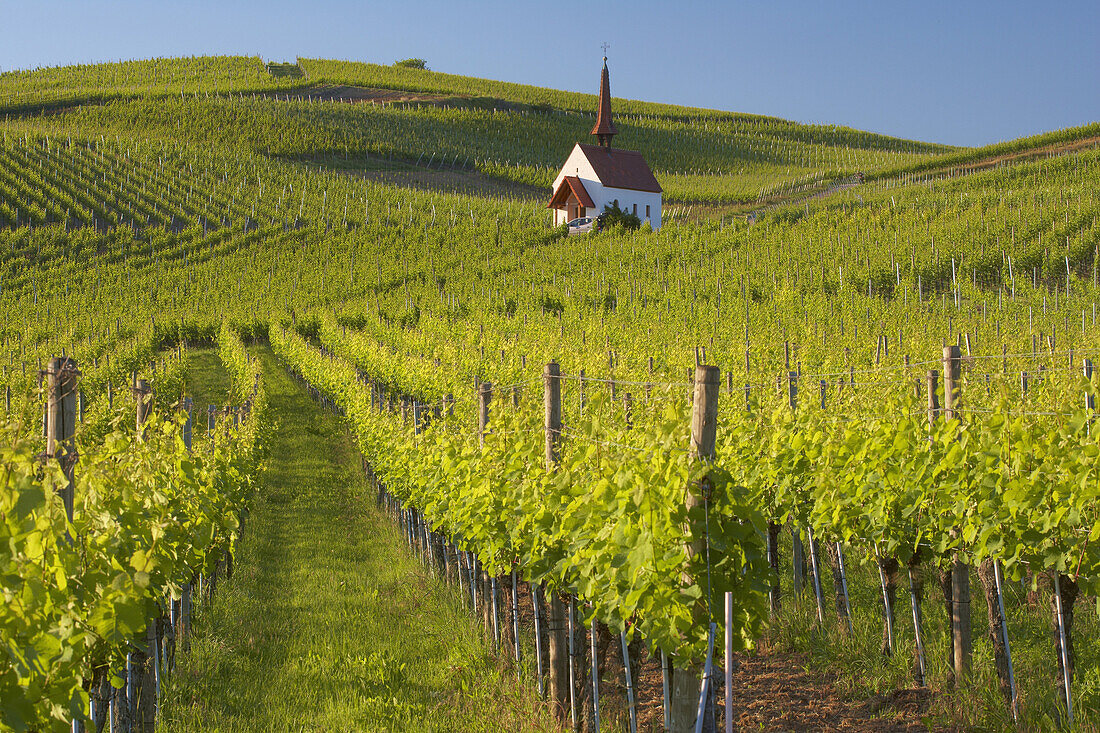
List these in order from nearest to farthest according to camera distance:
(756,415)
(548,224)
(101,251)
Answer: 1. (756,415)
2. (101,251)
3. (548,224)

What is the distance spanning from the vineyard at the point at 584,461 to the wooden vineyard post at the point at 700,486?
0.7 inches

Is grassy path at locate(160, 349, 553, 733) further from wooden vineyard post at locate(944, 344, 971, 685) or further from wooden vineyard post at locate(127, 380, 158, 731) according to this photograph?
wooden vineyard post at locate(944, 344, 971, 685)

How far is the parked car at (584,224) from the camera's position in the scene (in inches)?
1721

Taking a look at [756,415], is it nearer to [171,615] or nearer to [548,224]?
[171,615]

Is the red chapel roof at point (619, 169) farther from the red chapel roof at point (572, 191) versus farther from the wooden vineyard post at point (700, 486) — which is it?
the wooden vineyard post at point (700, 486)

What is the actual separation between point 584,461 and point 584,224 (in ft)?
134

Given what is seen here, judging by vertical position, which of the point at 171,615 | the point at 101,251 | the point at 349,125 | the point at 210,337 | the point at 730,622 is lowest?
the point at 171,615

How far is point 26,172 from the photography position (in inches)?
1901

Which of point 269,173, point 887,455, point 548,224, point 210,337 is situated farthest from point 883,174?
point 887,455

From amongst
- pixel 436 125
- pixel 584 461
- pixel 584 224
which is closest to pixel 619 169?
pixel 584 224

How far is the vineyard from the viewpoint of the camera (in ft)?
12.5

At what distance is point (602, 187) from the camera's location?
4669 centimetres

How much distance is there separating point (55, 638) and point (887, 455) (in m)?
4.85

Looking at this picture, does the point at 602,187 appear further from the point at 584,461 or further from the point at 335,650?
the point at 584,461
